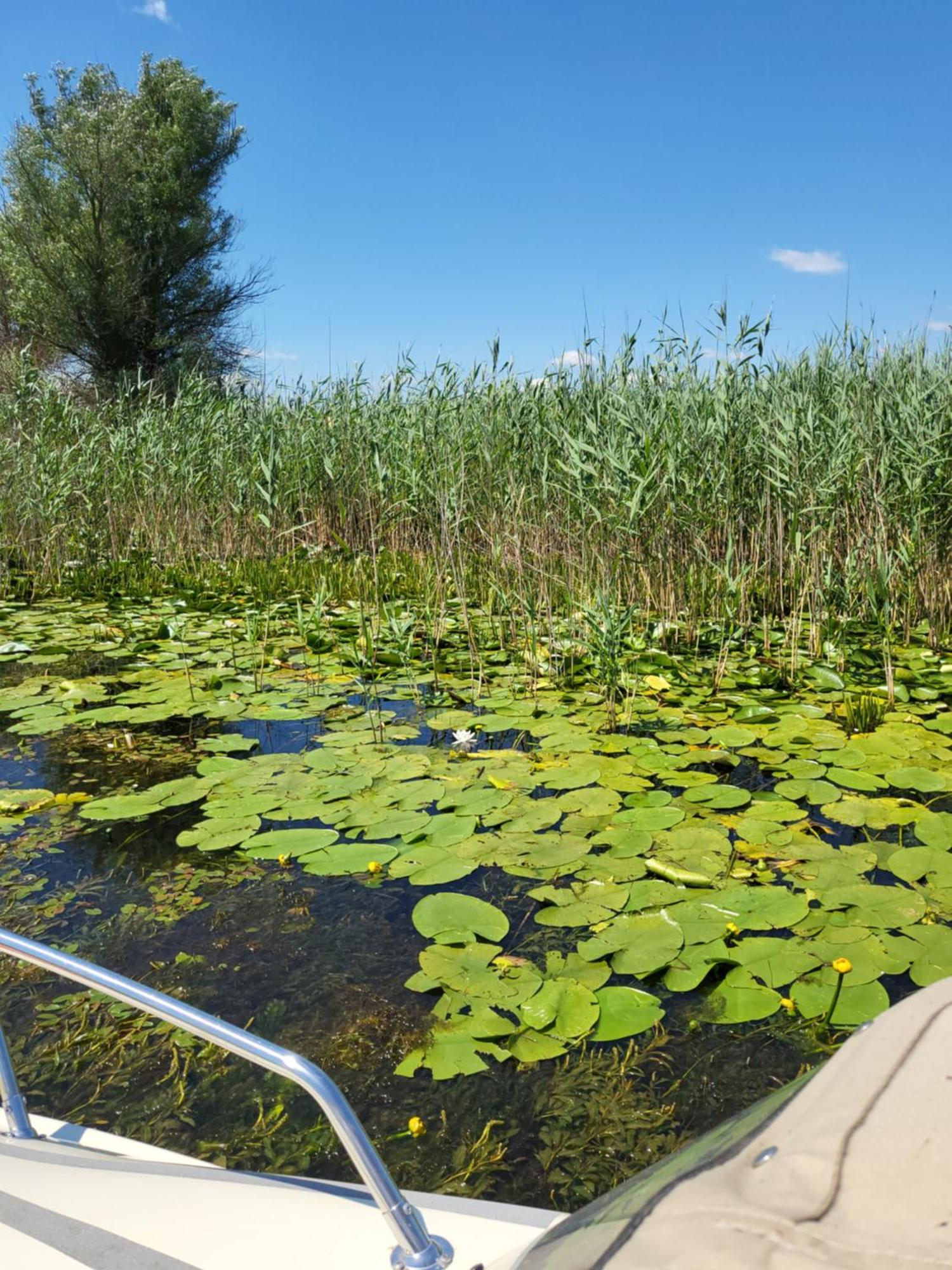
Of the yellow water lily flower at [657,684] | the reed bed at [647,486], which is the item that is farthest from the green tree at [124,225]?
the yellow water lily flower at [657,684]

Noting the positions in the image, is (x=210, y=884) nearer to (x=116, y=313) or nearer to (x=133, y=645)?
(x=133, y=645)

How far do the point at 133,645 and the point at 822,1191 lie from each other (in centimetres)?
474

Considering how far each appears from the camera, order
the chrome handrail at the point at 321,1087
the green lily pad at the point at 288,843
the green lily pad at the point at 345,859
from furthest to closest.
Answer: the green lily pad at the point at 288,843, the green lily pad at the point at 345,859, the chrome handrail at the point at 321,1087

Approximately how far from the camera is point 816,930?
1.94 metres

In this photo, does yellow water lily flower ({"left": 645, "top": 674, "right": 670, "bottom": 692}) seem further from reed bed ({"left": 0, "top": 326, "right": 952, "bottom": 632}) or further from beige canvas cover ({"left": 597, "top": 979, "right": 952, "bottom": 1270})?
beige canvas cover ({"left": 597, "top": 979, "right": 952, "bottom": 1270})

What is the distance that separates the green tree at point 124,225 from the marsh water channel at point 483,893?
50.0 feet

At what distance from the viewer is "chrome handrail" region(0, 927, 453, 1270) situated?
70cm

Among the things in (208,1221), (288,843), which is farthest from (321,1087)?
(288,843)

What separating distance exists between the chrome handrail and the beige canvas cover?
0.30m

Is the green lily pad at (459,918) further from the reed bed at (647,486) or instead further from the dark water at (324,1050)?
the reed bed at (647,486)

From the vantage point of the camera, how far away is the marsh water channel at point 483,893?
1557 millimetres

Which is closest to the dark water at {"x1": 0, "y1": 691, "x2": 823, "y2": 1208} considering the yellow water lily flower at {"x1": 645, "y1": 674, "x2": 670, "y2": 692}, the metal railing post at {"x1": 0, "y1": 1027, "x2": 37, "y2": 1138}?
the metal railing post at {"x1": 0, "y1": 1027, "x2": 37, "y2": 1138}

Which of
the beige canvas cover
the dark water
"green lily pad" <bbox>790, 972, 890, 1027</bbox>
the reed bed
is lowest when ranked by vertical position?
the dark water

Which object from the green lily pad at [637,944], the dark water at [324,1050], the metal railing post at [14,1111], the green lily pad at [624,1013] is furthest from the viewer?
the green lily pad at [637,944]
